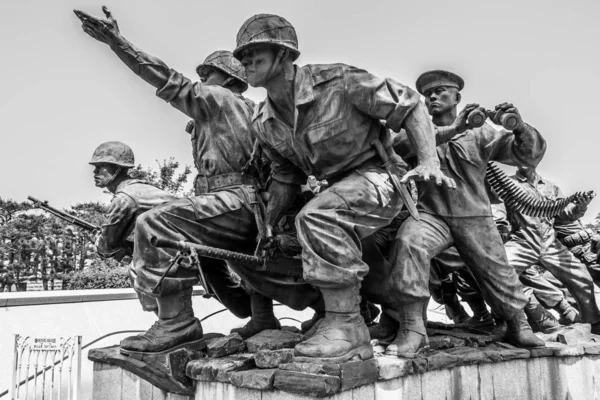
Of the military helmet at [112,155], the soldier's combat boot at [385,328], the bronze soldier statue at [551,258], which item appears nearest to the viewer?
the soldier's combat boot at [385,328]

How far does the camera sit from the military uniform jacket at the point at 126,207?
4398 millimetres

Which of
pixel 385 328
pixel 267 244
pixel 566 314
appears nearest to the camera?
pixel 267 244

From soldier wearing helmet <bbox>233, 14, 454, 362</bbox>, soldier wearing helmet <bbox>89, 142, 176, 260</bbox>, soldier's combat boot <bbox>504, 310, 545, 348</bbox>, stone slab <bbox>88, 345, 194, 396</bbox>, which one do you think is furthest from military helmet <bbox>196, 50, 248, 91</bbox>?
soldier's combat boot <bbox>504, 310, 545, 348</bbox>

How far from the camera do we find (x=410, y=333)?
3.56 meters

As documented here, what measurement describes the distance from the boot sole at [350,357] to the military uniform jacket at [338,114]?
3.90ft

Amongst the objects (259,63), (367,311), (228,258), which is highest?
(259,63)

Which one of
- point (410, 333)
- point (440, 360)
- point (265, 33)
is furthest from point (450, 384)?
point (265, 33)

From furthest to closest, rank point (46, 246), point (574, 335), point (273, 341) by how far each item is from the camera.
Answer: point (46, 246), point (574, 335), point (273, 341)

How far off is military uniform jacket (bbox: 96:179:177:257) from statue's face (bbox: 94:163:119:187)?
1.09 feet

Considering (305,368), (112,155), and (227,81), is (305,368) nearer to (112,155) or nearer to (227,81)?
(227,81)

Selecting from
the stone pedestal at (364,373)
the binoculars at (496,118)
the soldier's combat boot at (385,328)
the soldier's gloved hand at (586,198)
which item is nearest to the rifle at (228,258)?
the stone pedestal at (364,373)

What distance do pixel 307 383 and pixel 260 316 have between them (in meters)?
1.56

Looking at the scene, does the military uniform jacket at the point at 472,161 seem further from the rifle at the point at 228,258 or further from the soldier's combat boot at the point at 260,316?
the soldier's combat boot at the point at 260,316

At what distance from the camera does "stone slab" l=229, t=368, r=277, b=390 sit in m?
2.87
